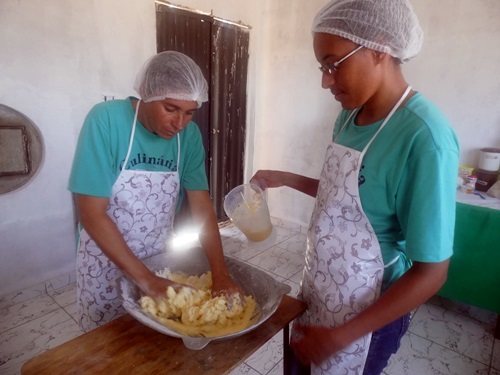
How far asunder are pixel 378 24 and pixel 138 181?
3.14ft

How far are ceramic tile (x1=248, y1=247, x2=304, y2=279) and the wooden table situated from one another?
2.10m

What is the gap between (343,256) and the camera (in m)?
0.94

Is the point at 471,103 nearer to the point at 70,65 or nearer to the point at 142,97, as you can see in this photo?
the point at 142,97

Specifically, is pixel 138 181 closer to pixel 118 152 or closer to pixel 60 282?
pixel 118 152

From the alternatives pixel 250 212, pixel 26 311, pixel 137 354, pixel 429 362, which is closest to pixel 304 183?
pixel 250 212

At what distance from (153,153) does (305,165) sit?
2621mm

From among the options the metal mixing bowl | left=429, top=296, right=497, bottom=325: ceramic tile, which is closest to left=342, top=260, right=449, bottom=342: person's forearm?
the metal mixing bowl

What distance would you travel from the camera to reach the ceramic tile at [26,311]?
218 centimetres

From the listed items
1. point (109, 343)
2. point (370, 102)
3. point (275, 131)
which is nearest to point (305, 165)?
point (275, 131)

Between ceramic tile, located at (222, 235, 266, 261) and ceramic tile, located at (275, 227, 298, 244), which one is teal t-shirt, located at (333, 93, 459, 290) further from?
ceramic tile, located at (275, 227, 298, 244)

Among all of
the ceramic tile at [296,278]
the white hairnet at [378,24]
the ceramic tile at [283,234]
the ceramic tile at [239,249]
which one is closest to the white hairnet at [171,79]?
the white hairnet at [378,24]

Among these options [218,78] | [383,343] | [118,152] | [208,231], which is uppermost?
[218,78]

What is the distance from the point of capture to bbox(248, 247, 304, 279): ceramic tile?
9.86 feet

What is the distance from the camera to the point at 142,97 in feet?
4.14
